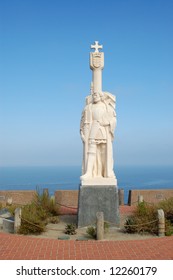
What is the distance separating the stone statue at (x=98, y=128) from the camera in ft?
35.8

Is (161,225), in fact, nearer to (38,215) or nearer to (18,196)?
(38,215)

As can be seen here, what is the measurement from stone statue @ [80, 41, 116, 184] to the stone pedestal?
49cm

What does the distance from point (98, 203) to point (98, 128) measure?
2561 millimetres

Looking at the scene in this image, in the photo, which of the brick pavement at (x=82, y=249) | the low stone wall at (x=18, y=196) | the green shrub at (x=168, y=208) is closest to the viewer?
the brick pavement at (x=82, y=249)

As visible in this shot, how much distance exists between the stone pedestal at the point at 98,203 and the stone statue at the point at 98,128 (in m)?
0.49

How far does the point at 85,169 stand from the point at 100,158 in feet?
2.16

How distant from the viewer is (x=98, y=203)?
10562 mm

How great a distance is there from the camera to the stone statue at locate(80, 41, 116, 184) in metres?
10.9

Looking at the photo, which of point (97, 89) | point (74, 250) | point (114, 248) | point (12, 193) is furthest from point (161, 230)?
point (12, 193)

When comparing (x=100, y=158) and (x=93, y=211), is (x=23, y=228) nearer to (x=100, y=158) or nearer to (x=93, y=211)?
(x=93, y=211)

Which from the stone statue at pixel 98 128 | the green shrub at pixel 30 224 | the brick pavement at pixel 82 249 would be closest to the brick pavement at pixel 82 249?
the brick pavement at pixel 82 249

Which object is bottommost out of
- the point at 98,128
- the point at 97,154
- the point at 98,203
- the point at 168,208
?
the point at 168,208

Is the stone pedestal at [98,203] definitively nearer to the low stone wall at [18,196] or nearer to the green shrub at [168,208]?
the green shrub at [168,208]

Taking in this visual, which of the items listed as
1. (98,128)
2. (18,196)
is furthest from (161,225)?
(18,196)
